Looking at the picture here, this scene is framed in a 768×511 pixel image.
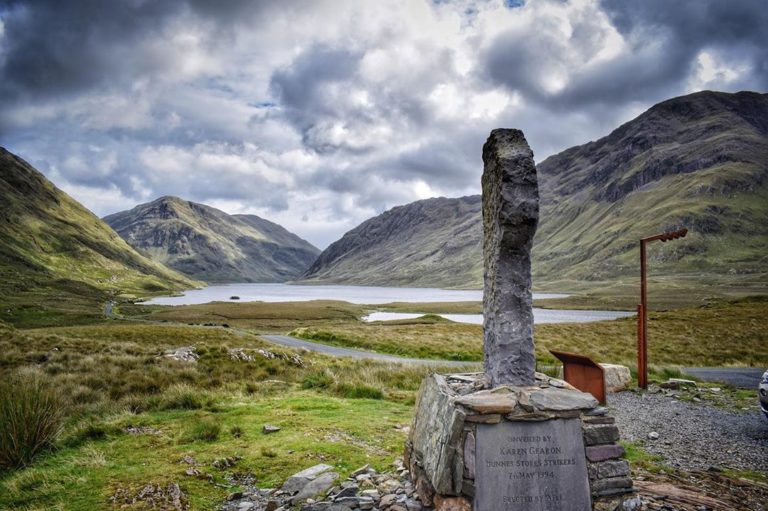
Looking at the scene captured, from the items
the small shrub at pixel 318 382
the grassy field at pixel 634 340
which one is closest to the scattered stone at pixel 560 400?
the small shrub at pixel 318 382

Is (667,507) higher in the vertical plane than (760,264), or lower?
lower

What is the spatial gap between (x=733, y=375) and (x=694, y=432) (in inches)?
522

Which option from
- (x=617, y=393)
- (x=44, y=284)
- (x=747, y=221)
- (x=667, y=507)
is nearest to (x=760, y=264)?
(x=747, y=221)

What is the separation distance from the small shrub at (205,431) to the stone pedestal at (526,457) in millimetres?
5842

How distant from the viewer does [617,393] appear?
16.1 meters

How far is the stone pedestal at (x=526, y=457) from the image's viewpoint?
5996 millimetres

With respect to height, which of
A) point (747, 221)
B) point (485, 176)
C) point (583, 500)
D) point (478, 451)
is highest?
point (747, 221)

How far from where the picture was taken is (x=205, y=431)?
981cm

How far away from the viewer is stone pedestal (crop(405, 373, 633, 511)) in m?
6.00

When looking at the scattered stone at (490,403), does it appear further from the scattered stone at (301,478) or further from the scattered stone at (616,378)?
the scattered stone at (616,378)

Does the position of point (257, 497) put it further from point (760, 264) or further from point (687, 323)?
point (760, 264)

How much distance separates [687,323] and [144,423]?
45073mm

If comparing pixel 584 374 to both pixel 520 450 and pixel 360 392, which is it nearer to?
pixel 360 392

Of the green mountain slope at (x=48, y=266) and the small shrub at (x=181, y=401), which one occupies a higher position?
the green mountain slope at (x=48, y=266)
